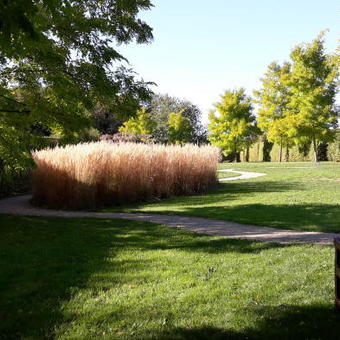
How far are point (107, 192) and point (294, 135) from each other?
20012 millimetres

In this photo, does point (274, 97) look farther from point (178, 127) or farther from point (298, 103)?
point (178, 127)

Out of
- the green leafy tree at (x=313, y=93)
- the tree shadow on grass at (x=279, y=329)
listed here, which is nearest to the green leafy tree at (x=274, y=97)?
the green leafy tree at (x=313, y=93)


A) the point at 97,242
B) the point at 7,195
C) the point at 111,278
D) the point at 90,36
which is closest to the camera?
the point at 111,278

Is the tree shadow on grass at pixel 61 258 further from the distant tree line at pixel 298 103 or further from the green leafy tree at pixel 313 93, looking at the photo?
the green leafy tree at pixel 313 93

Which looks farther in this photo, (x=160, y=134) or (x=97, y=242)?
(x=160, y=134)

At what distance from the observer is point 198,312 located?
11.1 ft

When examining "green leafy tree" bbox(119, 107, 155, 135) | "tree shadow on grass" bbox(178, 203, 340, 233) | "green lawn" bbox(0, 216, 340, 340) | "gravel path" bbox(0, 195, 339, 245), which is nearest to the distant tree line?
"green leafy tree" bbox(119, 107, 155, 135)

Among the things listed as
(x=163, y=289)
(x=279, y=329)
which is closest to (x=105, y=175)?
(x=163, y=289)

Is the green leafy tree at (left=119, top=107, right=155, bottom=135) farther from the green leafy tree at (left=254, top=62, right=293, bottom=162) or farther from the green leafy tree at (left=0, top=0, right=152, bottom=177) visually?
the green leafy tree at (left=0, top=0, right=152, bottom=177)

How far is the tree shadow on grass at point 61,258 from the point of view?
3463mm

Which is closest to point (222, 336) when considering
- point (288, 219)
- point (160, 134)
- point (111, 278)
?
point (111, 278)

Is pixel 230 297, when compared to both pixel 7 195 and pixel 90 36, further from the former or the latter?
pixel 7 195

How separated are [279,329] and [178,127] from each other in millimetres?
40150

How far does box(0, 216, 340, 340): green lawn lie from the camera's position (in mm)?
3113
